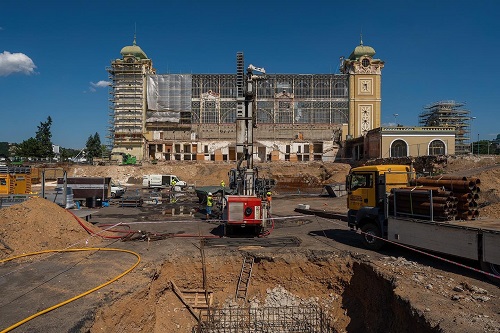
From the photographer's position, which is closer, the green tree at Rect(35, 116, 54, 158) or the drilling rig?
the drilling rig

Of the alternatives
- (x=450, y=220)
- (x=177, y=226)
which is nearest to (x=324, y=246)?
(x=450, y=220)

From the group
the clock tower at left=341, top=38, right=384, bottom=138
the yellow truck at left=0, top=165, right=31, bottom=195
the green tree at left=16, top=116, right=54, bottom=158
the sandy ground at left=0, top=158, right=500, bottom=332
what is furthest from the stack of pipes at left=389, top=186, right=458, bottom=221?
the green tree at left=16, top=116, right=54, bottom=158

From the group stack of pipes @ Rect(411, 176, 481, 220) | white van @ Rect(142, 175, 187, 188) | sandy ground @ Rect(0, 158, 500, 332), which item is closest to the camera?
Result: sandy ground @ Rect(0, 158, 500, 332)

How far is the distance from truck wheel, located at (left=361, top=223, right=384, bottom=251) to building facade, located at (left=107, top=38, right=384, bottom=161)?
169 ft

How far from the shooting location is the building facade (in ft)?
210

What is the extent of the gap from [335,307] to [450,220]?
4396 mm

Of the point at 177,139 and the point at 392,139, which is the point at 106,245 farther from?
the point at 177,139

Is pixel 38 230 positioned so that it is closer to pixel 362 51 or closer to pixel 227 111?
pixel 227 111

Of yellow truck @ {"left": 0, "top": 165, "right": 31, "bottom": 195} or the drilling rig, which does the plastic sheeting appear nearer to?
yellow truck @ {"left": 0, "top": 165, "right": 31, "bottom": 195}

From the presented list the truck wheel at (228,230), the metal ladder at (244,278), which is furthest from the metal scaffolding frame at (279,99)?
the metal ladder at (244,278)

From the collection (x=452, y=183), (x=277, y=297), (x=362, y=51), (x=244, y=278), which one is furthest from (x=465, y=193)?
(x=362, y=51)

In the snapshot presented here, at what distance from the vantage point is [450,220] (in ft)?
31.9

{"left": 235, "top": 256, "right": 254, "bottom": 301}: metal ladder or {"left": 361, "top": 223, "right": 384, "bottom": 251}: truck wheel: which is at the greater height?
{"left": 361, "top": 223, "right": 384, "bottom": 251}: truck wheel

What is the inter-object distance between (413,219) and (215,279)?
6.62 m
